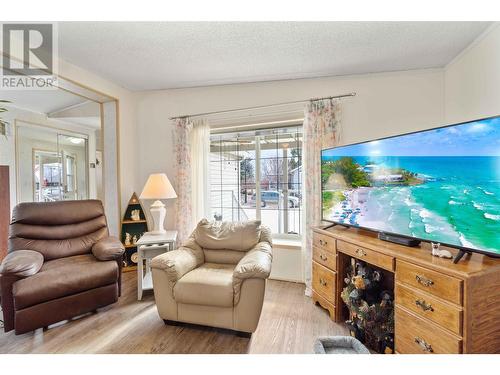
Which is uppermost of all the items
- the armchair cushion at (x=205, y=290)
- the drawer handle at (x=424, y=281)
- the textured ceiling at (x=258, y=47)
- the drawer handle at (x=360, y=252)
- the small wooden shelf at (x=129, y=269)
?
the textured ceiling at (x=258, y=47)

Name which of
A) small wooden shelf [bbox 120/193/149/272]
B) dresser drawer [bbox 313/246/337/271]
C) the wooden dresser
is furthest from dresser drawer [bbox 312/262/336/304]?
small wooden shelf [bbox 120/193/149/272]

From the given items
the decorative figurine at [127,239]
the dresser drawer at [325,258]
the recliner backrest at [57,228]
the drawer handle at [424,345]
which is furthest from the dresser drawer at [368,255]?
the decorative figurine at [127,239]

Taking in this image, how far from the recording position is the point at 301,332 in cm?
A: 183

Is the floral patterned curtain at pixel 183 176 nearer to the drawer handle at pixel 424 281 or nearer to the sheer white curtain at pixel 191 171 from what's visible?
the sheer white curtain at pixel 191 171

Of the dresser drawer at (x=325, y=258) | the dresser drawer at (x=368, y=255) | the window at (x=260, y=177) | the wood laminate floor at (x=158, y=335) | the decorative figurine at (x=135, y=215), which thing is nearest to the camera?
the dresser drawer at (x=368, y=255)

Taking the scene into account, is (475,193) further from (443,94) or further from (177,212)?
(177,212)

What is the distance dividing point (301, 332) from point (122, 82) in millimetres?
3428

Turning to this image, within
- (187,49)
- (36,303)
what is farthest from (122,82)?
(36,303)

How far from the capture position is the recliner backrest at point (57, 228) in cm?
218

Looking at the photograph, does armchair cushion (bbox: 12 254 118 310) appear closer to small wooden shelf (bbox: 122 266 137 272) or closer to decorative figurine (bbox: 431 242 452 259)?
small wooden shelf (bbox: 122 266 137 272)

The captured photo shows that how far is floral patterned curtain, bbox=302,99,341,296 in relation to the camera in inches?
99.4

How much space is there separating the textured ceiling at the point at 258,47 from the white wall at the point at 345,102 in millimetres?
127

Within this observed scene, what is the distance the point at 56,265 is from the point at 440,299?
115 inches
